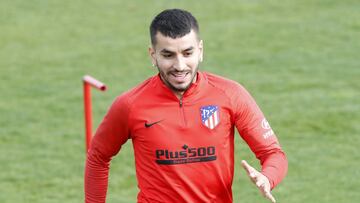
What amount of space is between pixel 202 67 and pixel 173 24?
34.6ft

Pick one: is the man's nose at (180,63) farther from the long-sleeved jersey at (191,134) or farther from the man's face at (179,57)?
the long-sleeved jersey at (191,134)

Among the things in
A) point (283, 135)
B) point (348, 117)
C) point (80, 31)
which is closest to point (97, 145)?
point (283, 135)

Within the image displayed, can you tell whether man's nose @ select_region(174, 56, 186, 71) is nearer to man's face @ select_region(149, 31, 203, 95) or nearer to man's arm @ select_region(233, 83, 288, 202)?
man's face @ select_region(149, 31, 203, 95)

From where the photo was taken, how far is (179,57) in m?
6.05

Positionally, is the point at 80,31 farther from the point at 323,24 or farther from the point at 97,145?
the point at 97,145

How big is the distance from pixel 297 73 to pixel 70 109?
12.9 ft

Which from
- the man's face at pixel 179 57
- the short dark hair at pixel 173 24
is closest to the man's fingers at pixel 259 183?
the man's face at pixel 179 57

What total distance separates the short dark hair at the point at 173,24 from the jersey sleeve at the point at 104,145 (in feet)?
1.82

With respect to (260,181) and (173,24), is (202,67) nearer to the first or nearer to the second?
(173,24)

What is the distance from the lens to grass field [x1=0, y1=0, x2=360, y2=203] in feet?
38.9

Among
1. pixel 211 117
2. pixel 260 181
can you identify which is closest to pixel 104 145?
pixel 211 117

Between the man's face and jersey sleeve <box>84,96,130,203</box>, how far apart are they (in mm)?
429

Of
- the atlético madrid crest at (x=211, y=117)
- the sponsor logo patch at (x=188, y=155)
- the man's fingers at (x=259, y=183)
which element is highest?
the atlético madrid crest at (x=211, y=117)

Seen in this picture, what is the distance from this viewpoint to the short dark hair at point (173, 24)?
6.06m
